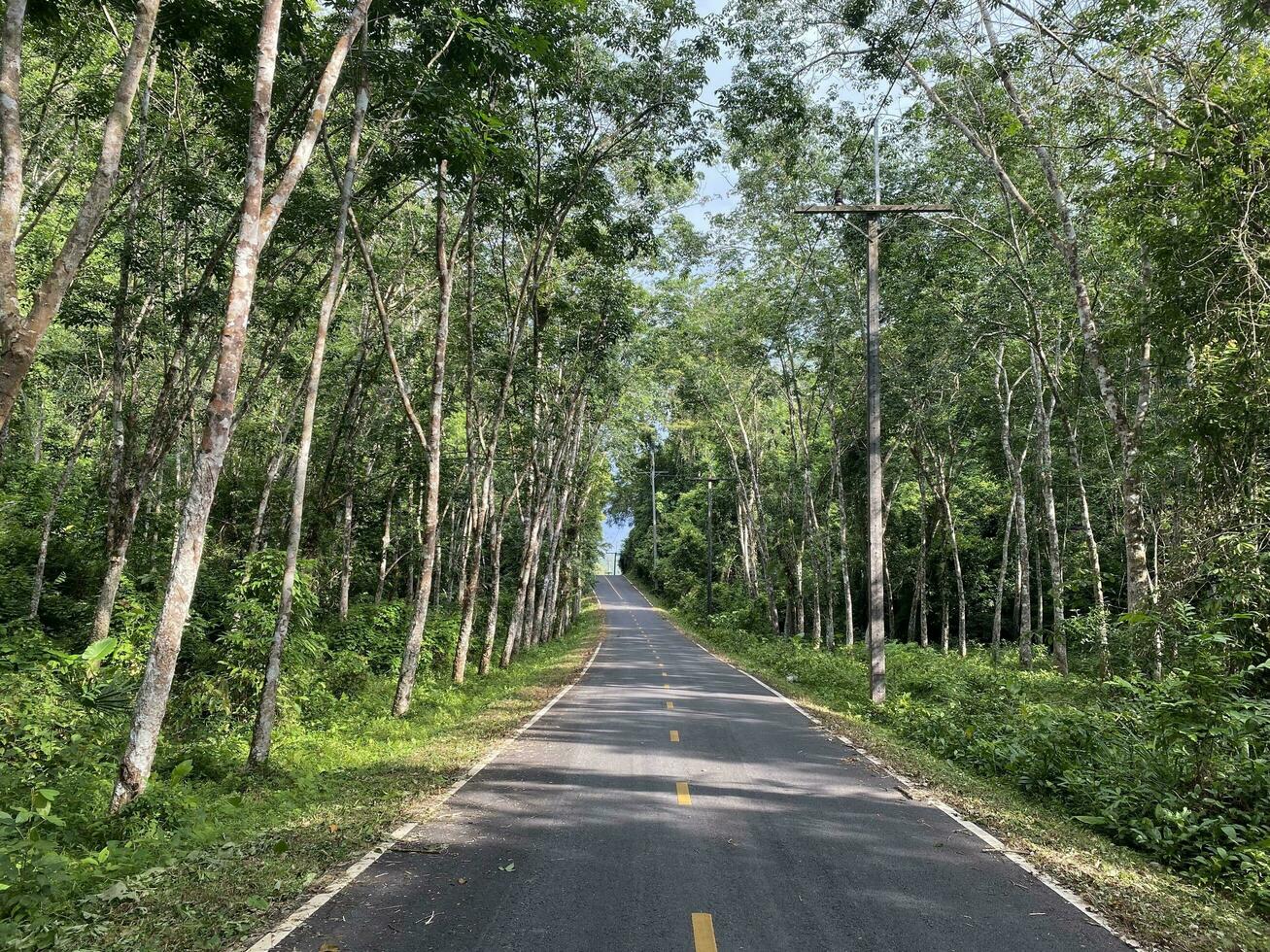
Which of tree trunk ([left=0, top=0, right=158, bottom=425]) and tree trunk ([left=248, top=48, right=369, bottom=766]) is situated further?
tree trunk ([left=248, top=48, right=369, bottom=766])

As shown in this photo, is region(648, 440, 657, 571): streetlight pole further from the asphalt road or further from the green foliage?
the asphalt road

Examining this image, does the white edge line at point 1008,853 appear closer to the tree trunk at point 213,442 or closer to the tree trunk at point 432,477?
the tree trunk at point 213,442

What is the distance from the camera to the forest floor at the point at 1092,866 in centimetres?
454

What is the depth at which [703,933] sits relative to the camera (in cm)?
421

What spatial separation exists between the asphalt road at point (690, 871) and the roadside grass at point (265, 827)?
446mm

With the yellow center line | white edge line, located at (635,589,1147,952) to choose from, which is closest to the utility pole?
white edge line, located at (635,589,1147,952)

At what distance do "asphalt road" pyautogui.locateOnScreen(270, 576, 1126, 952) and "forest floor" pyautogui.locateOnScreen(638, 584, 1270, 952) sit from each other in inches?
13.0

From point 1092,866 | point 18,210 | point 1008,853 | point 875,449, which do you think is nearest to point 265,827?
point 18,210

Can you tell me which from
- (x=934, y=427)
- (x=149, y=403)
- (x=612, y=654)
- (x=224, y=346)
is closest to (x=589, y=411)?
(x=612, y=654)

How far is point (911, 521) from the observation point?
3875 centimetres

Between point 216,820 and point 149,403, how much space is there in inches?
970

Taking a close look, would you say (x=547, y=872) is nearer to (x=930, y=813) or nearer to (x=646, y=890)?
(x=646, y=890)

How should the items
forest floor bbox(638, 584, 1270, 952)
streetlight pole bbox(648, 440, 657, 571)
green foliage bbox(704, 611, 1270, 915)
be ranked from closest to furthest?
forest floor bbox(638, 584, 1270, 952) → green foliage bbox(704, 611, 1270, 915) → streetlight pole bbox(648, 440, 657, 571)

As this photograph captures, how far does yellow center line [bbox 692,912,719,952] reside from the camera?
159 inches
